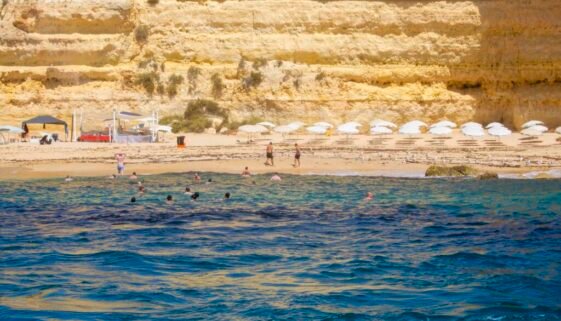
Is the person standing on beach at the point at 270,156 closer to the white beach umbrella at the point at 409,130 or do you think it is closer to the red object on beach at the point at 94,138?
the white beach umbrella at the point at 409,130

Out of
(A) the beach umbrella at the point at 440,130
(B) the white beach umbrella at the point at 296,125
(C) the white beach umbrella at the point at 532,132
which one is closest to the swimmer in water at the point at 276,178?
(B) the white beach umbrella at the point at 296,125

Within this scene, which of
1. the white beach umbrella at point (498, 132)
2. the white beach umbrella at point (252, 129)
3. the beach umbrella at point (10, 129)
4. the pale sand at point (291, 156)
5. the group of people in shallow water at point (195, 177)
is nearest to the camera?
the group of people in shallow water at point (195, 177)

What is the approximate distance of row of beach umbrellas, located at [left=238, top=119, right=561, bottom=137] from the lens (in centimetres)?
3444

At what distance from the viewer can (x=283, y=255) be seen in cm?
1366

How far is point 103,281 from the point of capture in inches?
471

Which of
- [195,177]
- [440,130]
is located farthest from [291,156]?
[440,130]

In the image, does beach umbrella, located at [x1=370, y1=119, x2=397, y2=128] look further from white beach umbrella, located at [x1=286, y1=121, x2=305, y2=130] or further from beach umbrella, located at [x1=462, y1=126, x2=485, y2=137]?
beach umbrella, located at [x1=462, y1=126, x2=485, y2=137]

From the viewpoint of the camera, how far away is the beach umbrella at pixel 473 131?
34031 millimetres

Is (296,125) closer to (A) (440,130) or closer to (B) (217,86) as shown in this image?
(A) (440,130)

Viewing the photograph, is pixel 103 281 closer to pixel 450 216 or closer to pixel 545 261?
pixel 545 261

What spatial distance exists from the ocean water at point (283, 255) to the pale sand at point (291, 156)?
5171mm

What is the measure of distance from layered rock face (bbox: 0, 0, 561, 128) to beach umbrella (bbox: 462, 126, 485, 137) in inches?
241

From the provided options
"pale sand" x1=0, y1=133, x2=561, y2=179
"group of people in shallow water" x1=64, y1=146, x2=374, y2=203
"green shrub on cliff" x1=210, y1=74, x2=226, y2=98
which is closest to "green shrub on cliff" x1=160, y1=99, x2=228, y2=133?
"green shrub on cliff" x1=210, y1=74, x2=226, y2=98

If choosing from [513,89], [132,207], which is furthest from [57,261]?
[513,89]
